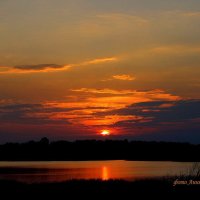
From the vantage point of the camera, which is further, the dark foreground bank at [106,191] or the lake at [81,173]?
the lake at [81,173]

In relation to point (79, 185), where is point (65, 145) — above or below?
above

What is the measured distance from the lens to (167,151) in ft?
477

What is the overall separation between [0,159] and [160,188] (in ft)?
448

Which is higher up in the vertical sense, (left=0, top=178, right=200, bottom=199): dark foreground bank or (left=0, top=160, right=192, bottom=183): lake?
(left=0, top=160, right=192, bottom=183): lake

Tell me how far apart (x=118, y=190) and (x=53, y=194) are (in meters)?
4.21

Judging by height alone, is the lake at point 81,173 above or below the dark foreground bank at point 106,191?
above

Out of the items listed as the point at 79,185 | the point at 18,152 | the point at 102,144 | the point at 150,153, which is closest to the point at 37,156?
the point at 18,152

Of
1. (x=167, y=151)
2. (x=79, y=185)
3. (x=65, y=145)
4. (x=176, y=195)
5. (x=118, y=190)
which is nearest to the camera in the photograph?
(x=176, y=195)

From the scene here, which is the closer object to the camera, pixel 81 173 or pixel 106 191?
pixel 106 191

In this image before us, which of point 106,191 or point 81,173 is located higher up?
point 81,173

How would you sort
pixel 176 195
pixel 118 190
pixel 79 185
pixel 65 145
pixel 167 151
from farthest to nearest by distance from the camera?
pixel 65 145 < pixel 167 151 < pixel 79 185 < pixel 118 190 < pixel 176 195

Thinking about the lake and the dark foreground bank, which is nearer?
Answer: the dark foreground bank

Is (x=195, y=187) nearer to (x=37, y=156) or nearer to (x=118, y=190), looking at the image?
(x=118, y=190)

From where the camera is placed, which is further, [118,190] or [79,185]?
[79,185]
